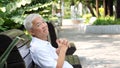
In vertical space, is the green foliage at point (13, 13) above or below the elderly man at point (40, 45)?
below

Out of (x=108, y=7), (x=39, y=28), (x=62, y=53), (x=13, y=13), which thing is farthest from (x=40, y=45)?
(x=108, y=7)

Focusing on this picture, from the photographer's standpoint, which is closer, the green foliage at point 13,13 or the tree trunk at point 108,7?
the green foliage at point 13,13

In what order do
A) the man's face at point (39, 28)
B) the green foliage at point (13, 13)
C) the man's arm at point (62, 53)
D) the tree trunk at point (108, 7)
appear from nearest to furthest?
the man's arm at point (62, 53), the man's face at point (39, 28), the green foliage at point (13, 13), the tree trunk at point (108, 7)

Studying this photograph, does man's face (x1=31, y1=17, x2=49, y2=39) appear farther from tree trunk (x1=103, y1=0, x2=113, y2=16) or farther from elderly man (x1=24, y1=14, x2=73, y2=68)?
tree trunk (x1=103, y1=0, x2=113, y2=16)

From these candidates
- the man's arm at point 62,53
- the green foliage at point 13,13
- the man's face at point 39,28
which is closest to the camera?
the man's arm at point 62,53

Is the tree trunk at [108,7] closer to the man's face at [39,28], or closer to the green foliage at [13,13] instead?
the green foliage at [13,13]

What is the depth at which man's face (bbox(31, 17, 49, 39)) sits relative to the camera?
3.95m

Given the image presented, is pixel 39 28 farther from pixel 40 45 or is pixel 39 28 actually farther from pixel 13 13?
pixel 13 13

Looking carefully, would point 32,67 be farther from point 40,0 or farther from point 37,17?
point 40,0

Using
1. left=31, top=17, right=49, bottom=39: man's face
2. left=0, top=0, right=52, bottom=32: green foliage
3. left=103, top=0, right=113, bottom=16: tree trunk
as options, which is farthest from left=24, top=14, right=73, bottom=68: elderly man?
left=103, top=0, right=113, bottom=16: tree trunk

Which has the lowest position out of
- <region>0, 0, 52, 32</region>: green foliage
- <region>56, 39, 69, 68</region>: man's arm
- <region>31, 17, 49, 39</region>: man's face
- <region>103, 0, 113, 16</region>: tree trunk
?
<region>103, 0, 113, 16</region>: tree trunk

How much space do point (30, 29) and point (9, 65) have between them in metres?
0.50

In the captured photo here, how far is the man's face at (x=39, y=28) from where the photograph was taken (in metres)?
3.95

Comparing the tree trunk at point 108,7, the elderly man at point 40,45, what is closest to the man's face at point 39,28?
the elderly man at point 40,45
